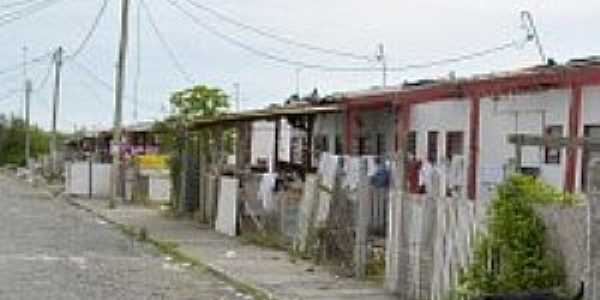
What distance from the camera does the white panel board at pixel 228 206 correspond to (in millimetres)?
29516

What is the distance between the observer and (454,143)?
27391mm

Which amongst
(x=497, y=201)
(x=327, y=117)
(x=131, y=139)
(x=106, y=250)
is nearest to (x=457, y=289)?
(x=497, y=201)

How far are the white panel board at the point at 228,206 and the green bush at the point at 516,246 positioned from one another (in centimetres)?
1614

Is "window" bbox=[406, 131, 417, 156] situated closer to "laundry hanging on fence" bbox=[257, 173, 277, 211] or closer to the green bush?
"laundry hanging on fence" bbox=[257, 173, 277, 211]

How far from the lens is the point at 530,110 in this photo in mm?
23594

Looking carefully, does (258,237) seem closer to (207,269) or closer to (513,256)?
(207,269)

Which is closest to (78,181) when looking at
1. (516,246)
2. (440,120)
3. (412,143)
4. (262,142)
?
(262,142)

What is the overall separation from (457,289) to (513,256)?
1.37 metres

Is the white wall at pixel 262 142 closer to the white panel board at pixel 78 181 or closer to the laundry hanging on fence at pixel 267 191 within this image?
the white panel board at pixel 78 181

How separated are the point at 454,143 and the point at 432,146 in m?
1.38

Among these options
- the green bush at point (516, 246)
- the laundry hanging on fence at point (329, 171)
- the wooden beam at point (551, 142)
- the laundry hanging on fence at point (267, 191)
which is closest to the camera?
the green bush at point (516, 246)

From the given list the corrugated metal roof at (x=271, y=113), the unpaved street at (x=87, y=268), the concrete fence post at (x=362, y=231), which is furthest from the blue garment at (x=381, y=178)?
the corrugated metal roof at (x=271, y=113)

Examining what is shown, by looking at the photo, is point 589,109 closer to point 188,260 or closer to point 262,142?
point 188,260

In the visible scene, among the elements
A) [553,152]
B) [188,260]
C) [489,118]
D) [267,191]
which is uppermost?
[489,118]
